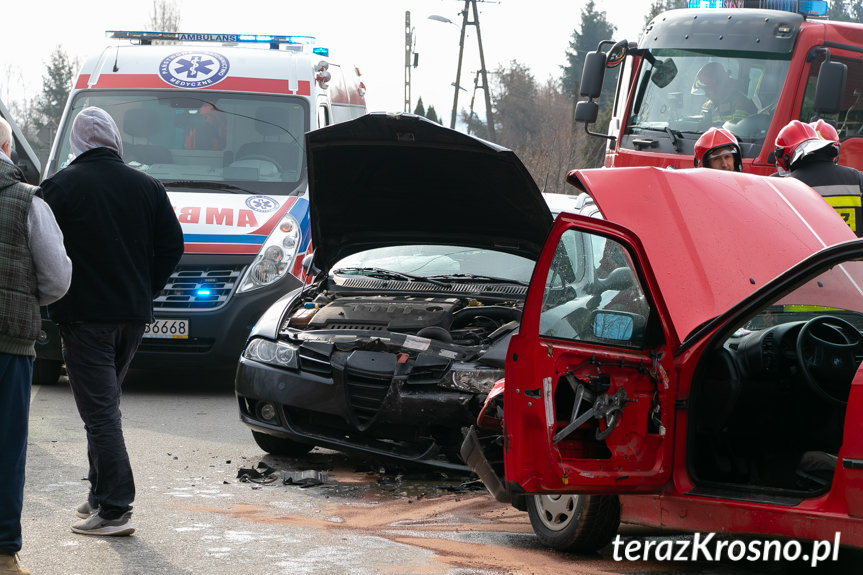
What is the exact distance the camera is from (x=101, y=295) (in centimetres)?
525

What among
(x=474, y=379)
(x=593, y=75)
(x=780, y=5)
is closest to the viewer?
(x=474, y=379)

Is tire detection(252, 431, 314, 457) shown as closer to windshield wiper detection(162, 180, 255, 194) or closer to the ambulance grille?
the ambulance grille

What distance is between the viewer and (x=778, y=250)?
484 cm

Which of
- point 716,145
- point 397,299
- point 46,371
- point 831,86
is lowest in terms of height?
point 46,371

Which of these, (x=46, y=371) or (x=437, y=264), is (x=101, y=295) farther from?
(x=46, y=371)

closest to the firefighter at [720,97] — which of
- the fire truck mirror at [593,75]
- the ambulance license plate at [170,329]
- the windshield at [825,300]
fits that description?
the fire truck mirror at [593,75]

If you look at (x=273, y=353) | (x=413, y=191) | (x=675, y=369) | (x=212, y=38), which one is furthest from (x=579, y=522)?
(x=212, y=38)

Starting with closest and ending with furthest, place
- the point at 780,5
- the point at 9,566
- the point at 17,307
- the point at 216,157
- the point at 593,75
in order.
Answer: the point at 9,566 → the point at 17,307 → the point at 216,157 → the point at 593,75 → the point at 780,5

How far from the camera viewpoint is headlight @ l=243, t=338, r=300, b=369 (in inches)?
268

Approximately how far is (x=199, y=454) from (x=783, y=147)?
13.6ft

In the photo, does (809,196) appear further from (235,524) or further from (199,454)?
(199,454)

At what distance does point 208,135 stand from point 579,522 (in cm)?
686

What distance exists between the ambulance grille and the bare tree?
60.8m

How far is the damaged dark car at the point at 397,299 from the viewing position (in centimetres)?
644
